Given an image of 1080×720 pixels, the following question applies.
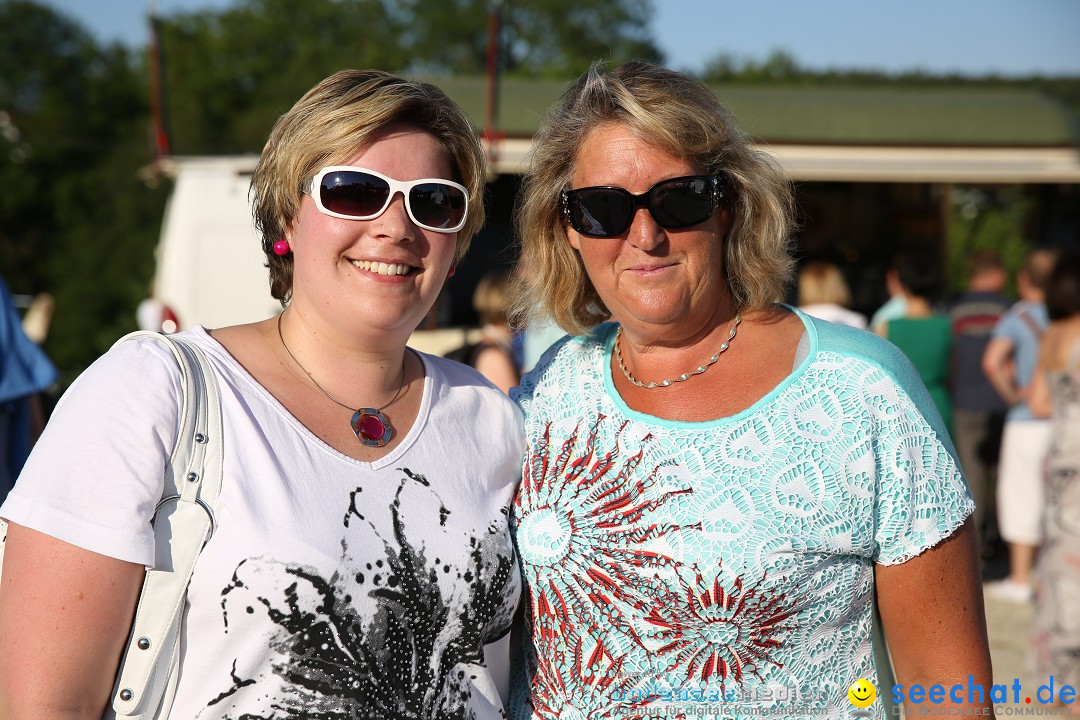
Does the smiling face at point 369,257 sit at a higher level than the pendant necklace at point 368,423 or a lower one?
higher

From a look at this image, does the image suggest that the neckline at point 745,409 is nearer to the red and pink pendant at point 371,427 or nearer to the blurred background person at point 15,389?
the red and pink pendant at point 371,427

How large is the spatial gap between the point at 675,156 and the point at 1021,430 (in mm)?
5802

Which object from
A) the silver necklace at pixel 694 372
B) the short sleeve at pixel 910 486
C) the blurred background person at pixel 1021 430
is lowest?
the blurred background person at pixel 1021 430

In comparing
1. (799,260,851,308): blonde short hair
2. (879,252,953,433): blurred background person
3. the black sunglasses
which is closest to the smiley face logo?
the black sunglasses

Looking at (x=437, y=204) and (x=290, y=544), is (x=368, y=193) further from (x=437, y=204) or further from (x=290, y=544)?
(x=290, y=544)

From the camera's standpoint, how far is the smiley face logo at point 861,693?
207cm

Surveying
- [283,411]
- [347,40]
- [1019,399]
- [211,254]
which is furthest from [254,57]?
[283,411]

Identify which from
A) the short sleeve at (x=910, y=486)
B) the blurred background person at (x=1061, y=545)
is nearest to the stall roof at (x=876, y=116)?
the blurred background person at (x=1061, y=545)

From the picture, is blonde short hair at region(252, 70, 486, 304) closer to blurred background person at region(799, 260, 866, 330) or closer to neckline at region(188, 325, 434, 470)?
neckline at region(188, 325, 434, 470)

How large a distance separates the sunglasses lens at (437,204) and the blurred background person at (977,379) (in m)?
6.36

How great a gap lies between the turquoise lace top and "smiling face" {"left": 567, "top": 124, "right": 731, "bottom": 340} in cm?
24

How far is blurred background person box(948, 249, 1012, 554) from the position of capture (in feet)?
25.5

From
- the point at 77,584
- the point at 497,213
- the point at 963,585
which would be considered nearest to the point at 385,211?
the point at 77,584

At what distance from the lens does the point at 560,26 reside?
47.5m
